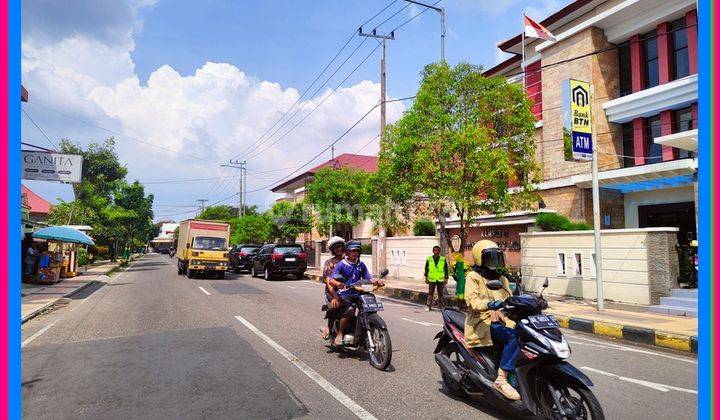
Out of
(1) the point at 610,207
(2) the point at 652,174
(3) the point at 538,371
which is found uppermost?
(2) the point at 652,174

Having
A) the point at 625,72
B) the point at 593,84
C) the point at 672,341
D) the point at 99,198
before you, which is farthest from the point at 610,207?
the point at 99,198

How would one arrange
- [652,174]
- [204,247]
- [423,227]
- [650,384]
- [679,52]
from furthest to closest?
[204,247] < [423,227] < [679,52] < [652,174] < [650,384]

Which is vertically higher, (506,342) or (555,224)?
(555,224)

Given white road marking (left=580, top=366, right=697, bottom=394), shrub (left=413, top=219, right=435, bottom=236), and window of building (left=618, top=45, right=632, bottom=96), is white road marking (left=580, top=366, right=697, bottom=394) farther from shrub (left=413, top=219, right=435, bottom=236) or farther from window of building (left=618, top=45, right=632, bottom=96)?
shrub (left=413, top=219, right=435, bottom=236)

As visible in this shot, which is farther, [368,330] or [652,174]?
[652,174]

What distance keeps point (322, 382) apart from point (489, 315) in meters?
2.15

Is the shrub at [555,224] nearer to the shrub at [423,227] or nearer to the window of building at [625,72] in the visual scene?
the window of building at [625,72]


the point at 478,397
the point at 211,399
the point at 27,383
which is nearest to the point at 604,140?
the point at 478,397

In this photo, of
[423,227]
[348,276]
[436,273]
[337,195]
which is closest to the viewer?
[348,276]

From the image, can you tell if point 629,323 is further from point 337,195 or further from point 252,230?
point 252,230

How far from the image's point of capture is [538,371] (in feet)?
12.5

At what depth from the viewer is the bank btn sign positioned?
38.8ft

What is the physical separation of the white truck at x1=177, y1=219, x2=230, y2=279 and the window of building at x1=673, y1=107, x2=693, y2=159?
19.4 m

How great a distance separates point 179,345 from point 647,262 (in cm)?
1084
